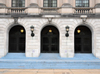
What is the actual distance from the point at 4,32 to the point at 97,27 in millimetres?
12345

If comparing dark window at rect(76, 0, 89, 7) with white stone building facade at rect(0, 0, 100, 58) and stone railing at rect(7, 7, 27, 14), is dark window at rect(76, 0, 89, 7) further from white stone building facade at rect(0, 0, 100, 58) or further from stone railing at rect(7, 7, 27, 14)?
stone railing at rect(7, 7, 27, 14)

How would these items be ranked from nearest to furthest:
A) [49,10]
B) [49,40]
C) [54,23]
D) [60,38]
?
[60,38] < [54,23] < [49,10] < [49,40]

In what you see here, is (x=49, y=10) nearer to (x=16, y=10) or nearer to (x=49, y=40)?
(x=49, y=40)

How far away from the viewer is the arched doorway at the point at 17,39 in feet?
42.6

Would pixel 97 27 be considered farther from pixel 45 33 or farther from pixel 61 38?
pixel 45 33

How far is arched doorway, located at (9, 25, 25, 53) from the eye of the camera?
12977 millimetres

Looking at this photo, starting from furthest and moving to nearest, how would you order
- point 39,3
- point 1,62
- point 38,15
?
point 39,3
point 38,15
point 1,62

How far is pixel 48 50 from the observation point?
12938 millimetres

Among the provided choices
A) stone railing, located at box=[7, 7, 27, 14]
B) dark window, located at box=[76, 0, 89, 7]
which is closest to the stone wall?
stone railing, located at box=[7, 7, 27, 14]

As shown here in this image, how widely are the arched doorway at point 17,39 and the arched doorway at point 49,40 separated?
2.98 metres

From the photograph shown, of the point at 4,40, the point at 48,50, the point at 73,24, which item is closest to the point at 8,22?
the point at 4,40

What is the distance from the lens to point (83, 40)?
1297 centimetres

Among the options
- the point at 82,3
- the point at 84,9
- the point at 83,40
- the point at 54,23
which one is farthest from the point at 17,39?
the point at 82,3

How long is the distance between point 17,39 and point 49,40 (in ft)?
15.5
